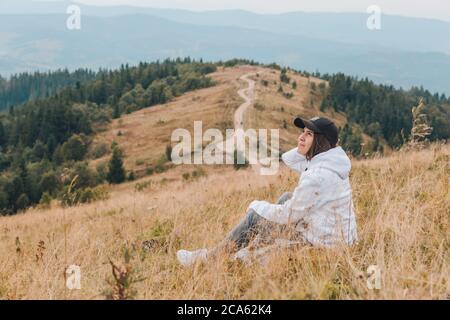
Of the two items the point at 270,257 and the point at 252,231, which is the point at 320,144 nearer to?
the point at 252,231

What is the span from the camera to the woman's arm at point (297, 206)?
5.03 metres

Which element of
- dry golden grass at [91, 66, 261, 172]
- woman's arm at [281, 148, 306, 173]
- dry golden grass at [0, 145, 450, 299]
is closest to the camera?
dry golden grass at [0, 145, 450, 299]

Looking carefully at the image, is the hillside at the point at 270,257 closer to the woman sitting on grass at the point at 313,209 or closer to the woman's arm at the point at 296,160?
the woman sitting on grass at the point at 313,209

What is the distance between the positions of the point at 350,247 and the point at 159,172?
59.6 meters

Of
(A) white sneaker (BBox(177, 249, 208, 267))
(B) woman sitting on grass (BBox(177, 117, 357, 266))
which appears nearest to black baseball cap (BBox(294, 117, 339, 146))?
(B) woman sitting on grass (BBox(177, 117, 357, 266))

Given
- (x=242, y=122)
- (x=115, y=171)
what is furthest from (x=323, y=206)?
(x=242, y=122)

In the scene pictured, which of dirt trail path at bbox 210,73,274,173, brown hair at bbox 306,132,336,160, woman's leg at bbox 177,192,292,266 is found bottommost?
dirt trail path at bbox 210,73,274,173

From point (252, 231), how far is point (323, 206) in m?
0.86

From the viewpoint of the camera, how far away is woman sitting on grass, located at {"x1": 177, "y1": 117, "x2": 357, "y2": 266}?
5.04 meters

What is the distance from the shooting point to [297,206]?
5105 mm

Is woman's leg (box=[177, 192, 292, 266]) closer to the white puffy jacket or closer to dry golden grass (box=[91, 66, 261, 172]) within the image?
the white puffy jacket

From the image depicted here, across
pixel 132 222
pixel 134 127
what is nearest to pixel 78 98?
pixel 134 127

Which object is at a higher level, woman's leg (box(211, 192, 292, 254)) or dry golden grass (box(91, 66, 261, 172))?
woman's leg (box(211, 192, 292, 254))

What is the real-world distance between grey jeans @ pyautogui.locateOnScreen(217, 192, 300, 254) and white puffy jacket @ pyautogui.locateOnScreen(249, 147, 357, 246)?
0.32ft
